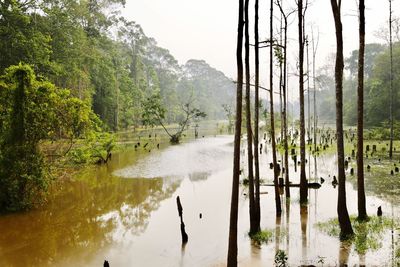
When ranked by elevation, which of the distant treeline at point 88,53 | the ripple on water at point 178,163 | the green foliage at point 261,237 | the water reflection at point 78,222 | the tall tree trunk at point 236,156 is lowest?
the water reflection at point 78,222

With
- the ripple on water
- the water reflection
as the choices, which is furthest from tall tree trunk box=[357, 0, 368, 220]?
the ripple on water

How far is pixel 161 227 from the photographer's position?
15.8 metres

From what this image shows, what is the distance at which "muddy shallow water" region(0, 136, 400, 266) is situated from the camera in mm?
11711

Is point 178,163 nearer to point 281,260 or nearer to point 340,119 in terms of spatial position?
point 340,119

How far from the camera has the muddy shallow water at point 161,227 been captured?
11.7 metres

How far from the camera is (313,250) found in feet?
37.6

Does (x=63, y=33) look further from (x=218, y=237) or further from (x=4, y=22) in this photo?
(x=218, y=237)

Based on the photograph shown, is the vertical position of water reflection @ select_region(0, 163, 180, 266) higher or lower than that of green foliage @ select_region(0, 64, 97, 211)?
lower

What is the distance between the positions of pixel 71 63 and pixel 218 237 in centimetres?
4062

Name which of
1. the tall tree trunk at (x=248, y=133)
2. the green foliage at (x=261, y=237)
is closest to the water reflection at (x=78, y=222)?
the green foliage at (x=261, y=237)

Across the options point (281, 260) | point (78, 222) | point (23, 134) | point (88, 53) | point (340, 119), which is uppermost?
point (88, 53)

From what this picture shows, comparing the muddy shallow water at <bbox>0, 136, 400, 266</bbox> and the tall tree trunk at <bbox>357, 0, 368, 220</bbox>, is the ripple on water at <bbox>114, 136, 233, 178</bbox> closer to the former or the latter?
the muddy shallow water at <bbox>0, 136, 400, 266</bbox>

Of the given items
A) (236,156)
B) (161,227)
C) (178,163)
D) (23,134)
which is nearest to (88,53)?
(178,163)

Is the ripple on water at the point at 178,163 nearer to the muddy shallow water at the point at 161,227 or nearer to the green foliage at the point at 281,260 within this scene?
the muddy shallow water at the point at 161,227
